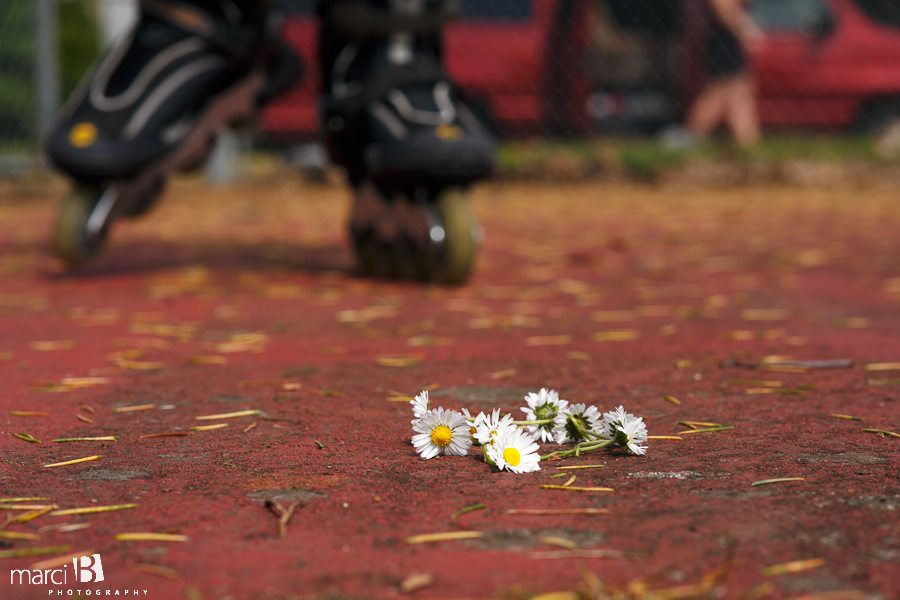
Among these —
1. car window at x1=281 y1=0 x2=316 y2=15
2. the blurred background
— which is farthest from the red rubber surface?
car window at x1=281 y1=0 x2=316 y2=15

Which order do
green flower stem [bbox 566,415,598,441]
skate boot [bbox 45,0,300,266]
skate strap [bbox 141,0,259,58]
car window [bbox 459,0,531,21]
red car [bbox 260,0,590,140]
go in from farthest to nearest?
red car [bbox 260,0,590,140] → car window [bbox 459,0,531,21] → skate strap [bbox 141,0,259,58] → skate boot [bbox 45,0,300,266] → green flower stem [bbox 566,415,598,441]

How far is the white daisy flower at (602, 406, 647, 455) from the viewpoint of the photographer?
1.43 meters

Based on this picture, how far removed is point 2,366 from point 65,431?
60 cm

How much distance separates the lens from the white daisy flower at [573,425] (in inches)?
58.3

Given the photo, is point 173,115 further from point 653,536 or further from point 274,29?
point 653,536

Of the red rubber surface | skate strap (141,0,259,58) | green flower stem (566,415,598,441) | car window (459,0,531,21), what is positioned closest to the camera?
the red rubber surface

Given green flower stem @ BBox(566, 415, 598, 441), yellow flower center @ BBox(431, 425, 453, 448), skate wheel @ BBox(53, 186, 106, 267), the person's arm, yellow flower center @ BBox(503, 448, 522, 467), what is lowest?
yellow flower center @ BBox(503, 448, 522, 467)

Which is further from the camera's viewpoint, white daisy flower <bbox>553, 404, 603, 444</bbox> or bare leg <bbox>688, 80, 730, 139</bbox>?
bare leg <bbox>688, 80, 730, 139</bbox>

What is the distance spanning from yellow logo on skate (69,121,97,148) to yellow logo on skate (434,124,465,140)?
104cm

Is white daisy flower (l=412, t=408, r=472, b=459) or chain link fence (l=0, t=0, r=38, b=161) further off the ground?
chain link fence (l=0, t=0, r=38, b=161)

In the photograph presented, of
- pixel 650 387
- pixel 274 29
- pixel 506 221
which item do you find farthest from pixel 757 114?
pixel 650 387

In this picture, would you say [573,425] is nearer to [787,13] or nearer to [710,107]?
[710,107]

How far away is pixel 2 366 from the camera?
2109 mm

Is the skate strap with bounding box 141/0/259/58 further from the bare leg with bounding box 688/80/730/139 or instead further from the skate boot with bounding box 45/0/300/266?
the bare leg with bounding box 688/80/730/139
